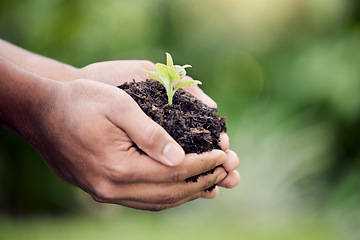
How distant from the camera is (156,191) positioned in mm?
1658

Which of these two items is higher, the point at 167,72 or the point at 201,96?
the point at 201,96

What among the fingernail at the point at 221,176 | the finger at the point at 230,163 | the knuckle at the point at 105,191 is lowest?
the knuckle at the point at 105,191

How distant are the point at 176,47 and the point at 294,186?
2341 millimetres

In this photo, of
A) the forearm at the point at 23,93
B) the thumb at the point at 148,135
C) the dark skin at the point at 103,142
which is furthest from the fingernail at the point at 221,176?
the forearm at the point at 23,93

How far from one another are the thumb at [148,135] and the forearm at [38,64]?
805 mm

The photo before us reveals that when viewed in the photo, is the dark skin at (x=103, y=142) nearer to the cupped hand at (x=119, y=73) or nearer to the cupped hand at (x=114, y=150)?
the cupped hand at (x=114, y=150)

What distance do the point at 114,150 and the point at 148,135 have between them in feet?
0.58

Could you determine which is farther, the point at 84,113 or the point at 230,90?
the point at 230,90

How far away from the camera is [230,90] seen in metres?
4.66

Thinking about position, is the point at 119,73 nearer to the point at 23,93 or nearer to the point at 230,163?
the point at 23,93

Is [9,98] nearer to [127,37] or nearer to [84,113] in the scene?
[84,113]

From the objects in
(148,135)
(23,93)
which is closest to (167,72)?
(148,135)

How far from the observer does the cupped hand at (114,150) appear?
5.02 ft

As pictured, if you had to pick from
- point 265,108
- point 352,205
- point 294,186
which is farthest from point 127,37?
point 352,205
